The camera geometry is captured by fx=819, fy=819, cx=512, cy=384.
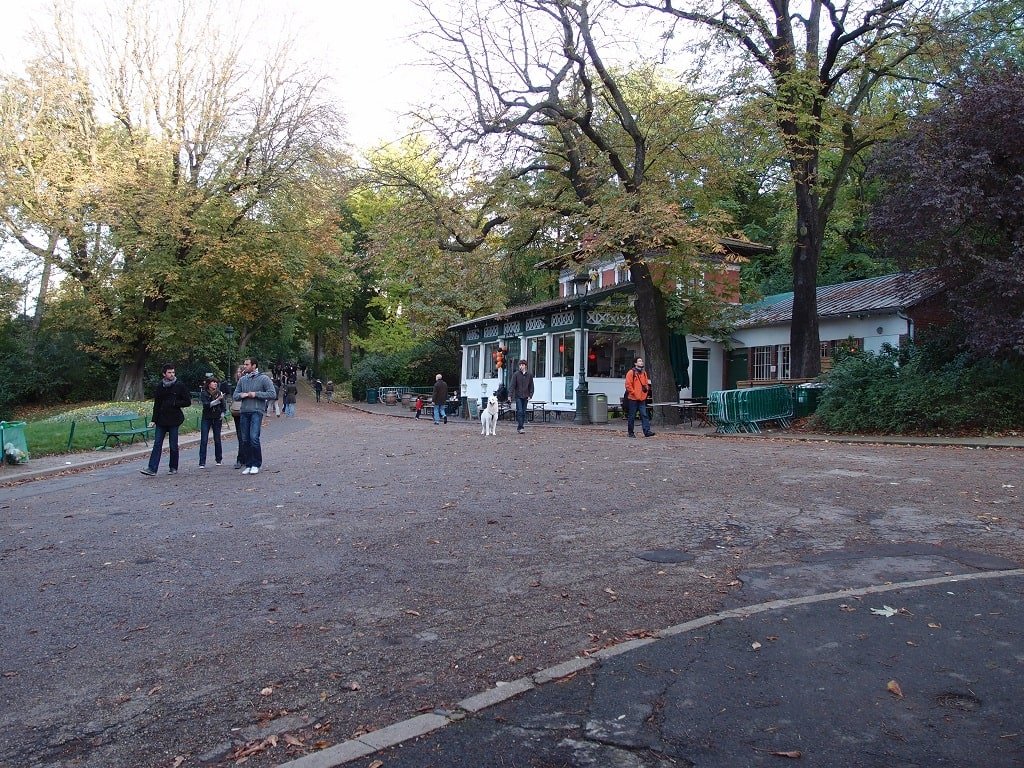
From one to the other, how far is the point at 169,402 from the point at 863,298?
2209cm

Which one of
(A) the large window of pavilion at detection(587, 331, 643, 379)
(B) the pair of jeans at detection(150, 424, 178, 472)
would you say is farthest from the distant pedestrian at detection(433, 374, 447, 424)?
(B) the pair of jeans at detection(150, 424, 178, 472)

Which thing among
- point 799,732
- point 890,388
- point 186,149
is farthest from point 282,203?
point 799,732

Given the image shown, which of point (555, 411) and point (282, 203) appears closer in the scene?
point (555, 411)

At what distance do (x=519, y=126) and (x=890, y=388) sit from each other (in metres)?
11.5

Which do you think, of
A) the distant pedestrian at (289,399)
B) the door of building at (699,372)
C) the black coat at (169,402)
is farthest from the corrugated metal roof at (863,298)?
the distant pedestrian at (289,399)

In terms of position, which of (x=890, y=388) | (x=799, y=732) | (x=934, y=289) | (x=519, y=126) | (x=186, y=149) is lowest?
(x=799, y=732)

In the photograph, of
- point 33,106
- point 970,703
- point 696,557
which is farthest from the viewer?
point 33,106

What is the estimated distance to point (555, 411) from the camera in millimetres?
32062

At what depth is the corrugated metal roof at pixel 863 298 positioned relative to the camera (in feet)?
66.2

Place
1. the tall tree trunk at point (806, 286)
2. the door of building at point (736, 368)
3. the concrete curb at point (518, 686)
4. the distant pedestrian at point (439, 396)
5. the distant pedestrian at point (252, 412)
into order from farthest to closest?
the door of building at point (736, 368)
the distant pedestrian at point (439, 396)
the tall tree trunk at point (806, 286)
the distant pedestrian at point (252, 412)
the concrete curb at point (518, 686)

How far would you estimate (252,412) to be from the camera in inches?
509

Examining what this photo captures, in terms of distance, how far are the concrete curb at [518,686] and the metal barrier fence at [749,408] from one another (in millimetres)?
15565

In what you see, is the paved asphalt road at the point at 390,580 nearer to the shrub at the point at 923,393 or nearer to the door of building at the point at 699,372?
the shrub at the point at 923,393

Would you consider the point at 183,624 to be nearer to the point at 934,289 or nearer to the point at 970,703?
the point at 970,703
